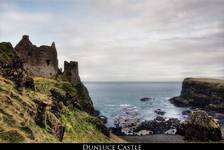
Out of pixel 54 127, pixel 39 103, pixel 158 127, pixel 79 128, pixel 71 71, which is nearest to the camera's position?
pixel 54 127

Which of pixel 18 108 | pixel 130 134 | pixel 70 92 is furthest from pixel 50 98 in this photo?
pixel 130 134

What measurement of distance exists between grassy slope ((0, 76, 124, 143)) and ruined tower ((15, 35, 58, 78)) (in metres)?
4.28

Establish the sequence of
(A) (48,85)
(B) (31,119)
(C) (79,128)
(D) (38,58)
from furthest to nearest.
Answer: (D) (38,58), (A) (48,85), (C) (79,128), (B) (31,119)

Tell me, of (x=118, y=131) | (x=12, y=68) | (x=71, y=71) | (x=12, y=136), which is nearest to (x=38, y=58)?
(x=71, y=71)

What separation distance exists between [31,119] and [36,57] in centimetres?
3056

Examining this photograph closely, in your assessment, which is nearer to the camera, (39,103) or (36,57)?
(39,103)

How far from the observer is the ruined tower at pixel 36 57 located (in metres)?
69.3

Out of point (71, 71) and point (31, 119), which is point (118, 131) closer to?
point (71, 71)

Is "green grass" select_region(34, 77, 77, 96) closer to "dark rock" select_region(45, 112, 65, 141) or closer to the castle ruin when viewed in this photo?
the castle ruin

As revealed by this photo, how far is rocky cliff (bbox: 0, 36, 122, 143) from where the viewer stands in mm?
36075

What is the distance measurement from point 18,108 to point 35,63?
3115 cm

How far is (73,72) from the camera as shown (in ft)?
268

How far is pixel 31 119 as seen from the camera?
136 feet

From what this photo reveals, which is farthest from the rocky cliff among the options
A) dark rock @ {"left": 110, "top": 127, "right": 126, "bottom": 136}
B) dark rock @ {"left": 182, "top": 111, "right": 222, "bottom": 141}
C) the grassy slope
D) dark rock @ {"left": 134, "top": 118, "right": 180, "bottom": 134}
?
dark rock @ {"left": 134, "top": 118, "right": 180, "bottom": 134}
